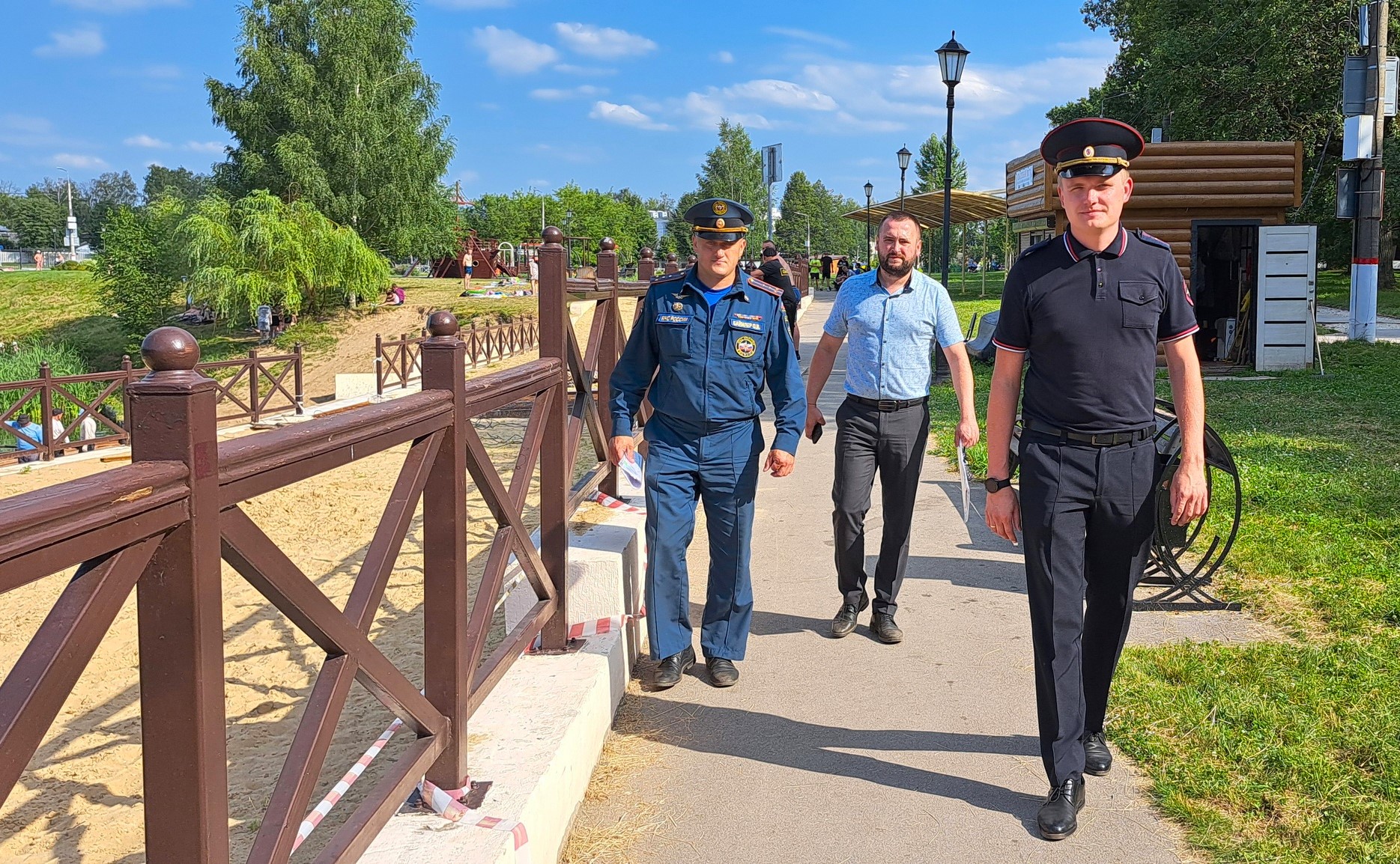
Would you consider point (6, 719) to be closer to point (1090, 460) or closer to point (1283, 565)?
point (1090, 460)

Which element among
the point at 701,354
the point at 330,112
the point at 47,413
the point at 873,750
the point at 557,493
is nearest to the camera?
the point at 873,750

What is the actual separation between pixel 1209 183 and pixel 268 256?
1340 inches

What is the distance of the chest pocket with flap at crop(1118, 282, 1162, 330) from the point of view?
350cm

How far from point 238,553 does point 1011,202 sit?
19.2 metres

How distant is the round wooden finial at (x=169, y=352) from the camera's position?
1623 mm

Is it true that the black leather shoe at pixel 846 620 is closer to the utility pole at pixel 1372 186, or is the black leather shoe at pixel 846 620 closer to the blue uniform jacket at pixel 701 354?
the blue uniform jacket at pixel 701 354

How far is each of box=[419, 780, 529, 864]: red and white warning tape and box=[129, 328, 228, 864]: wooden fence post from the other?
3.92ft

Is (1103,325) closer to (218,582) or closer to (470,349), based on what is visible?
(218,582)

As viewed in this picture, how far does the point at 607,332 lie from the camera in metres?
6.16

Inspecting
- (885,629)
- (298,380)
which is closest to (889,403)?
(885,629)

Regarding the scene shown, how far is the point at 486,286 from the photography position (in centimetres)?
5238

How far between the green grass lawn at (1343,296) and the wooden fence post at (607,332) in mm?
20328

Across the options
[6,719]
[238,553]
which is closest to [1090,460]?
[238,553]

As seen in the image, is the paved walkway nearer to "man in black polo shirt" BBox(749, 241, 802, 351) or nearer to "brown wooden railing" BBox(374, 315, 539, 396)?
"man in black polo shirt" BBox(749, 241, 802, 351)
